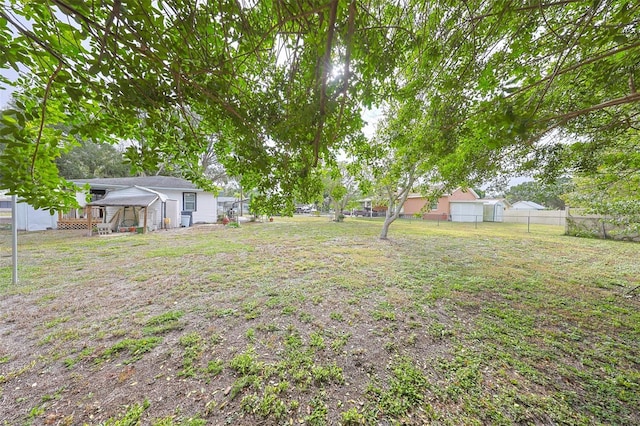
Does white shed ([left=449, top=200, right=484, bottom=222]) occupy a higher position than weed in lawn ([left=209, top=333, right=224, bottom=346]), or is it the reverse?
white shed ([left=449, top=200, right=484, bottom=222])

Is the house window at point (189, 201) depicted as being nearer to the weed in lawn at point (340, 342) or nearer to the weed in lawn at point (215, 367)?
the weed in lawn at point (215, 367)

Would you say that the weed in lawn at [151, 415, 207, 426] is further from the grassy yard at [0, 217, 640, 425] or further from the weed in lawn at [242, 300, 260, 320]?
the weed in lawn at [242, 300, 260, 320]

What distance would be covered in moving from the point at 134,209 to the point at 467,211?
92.9ft

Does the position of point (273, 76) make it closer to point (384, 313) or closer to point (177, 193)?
point (384, 313)

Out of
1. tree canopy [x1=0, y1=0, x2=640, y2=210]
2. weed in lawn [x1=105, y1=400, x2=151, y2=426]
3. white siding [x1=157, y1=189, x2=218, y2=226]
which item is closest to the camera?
tree canopy [x1=0, y1=0, x2=640, y2=210]

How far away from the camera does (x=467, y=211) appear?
77.7ft

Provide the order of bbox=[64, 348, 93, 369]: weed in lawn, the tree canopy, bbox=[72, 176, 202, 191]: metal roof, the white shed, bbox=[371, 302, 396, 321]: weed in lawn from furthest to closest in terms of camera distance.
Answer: the white shed < bbox=[72, 176, 202, 191]: metal roof < bbox=[371, 302, 396, 321]: weed in lawn < bbox=[64, 348, 93, 369]: weed in lawn < the tree canopy

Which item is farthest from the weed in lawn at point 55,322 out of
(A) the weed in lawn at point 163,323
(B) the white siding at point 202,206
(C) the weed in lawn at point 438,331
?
(B) the white siding at point 202,206

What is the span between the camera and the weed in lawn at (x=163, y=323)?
2857mm

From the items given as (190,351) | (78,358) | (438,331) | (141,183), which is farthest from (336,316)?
(141,183)

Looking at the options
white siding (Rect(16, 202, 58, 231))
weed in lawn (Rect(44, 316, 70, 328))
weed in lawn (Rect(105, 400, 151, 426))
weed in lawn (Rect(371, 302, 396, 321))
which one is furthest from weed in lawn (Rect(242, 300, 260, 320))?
white siding (Rect(16, 202, 58, 231))

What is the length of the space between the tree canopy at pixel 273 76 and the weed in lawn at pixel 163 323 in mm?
1838

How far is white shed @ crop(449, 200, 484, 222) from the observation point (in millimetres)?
23438

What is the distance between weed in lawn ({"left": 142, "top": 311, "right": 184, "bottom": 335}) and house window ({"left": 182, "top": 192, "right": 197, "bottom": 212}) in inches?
555
